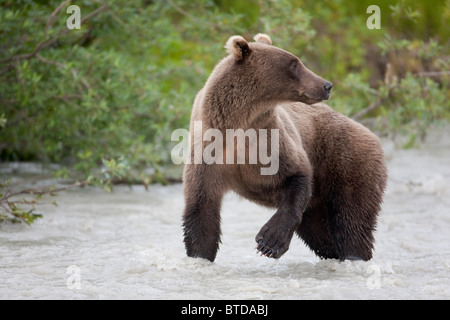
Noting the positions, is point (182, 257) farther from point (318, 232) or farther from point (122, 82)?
point (122, 82)

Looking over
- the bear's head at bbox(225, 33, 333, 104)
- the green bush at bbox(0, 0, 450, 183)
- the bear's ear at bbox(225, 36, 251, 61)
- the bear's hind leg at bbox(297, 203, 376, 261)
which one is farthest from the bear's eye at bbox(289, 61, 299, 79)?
the green bush at bbox(0, 0, 450, 183)

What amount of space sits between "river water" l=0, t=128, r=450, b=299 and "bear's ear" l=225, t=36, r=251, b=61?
5.02 ft

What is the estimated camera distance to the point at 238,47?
5.05 m

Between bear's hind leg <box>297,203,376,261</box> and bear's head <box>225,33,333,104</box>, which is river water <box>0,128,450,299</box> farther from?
bear's head <box>225,33,333,104</box>

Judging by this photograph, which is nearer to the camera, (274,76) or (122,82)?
(274,76)

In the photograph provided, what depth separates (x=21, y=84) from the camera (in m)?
7.89

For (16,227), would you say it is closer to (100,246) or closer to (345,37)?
(100,246)

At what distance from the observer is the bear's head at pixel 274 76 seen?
512cm

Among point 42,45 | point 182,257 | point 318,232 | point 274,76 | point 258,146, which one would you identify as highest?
point 42,45

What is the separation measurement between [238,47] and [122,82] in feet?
11.6

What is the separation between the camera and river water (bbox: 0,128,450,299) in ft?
15.0

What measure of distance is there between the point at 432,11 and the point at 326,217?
25.8 feet

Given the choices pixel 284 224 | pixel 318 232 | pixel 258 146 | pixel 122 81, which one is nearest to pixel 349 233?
pixel 318 232

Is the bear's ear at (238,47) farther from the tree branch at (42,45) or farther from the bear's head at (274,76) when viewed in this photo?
the tree branch at (42,45)
